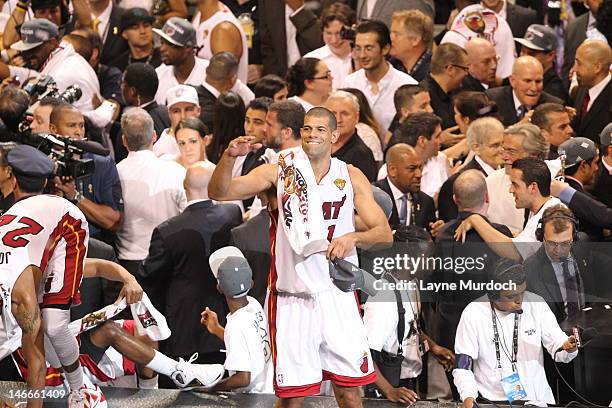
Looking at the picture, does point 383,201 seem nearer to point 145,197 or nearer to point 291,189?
point 291,189

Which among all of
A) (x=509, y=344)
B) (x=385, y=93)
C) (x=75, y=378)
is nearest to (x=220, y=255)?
(x=75, y=378)

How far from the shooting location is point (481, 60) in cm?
1043

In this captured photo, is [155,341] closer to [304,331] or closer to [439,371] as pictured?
[304,331]

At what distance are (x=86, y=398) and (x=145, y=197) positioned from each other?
1.92m

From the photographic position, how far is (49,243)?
21.6 ft

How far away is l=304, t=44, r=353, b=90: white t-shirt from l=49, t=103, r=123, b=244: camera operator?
Answer: 2846 millimetres

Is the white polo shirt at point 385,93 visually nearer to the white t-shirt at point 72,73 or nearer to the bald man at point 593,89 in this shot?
the bald man at point 593,89

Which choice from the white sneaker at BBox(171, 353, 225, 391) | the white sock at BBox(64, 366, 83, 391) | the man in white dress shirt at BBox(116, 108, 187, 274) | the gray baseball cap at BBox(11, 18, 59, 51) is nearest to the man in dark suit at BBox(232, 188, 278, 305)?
the white sneaker at BBox(171, 353, 225, 391)

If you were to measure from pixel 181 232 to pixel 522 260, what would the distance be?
217 cm

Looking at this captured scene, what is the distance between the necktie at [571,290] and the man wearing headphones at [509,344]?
0.85 ft

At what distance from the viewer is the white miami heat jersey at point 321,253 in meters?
6.67

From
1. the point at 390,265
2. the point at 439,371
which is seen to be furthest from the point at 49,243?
the point at 439,371

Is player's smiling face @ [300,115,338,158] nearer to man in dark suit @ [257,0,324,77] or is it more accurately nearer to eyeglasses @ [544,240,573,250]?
eyeglasses @ [544,240,573,250]

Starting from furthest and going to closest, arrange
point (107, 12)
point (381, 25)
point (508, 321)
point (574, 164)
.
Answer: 1. point (107, 12)
2. point (381, 25)
3. point (574, 164)
4. point (508, 321)
